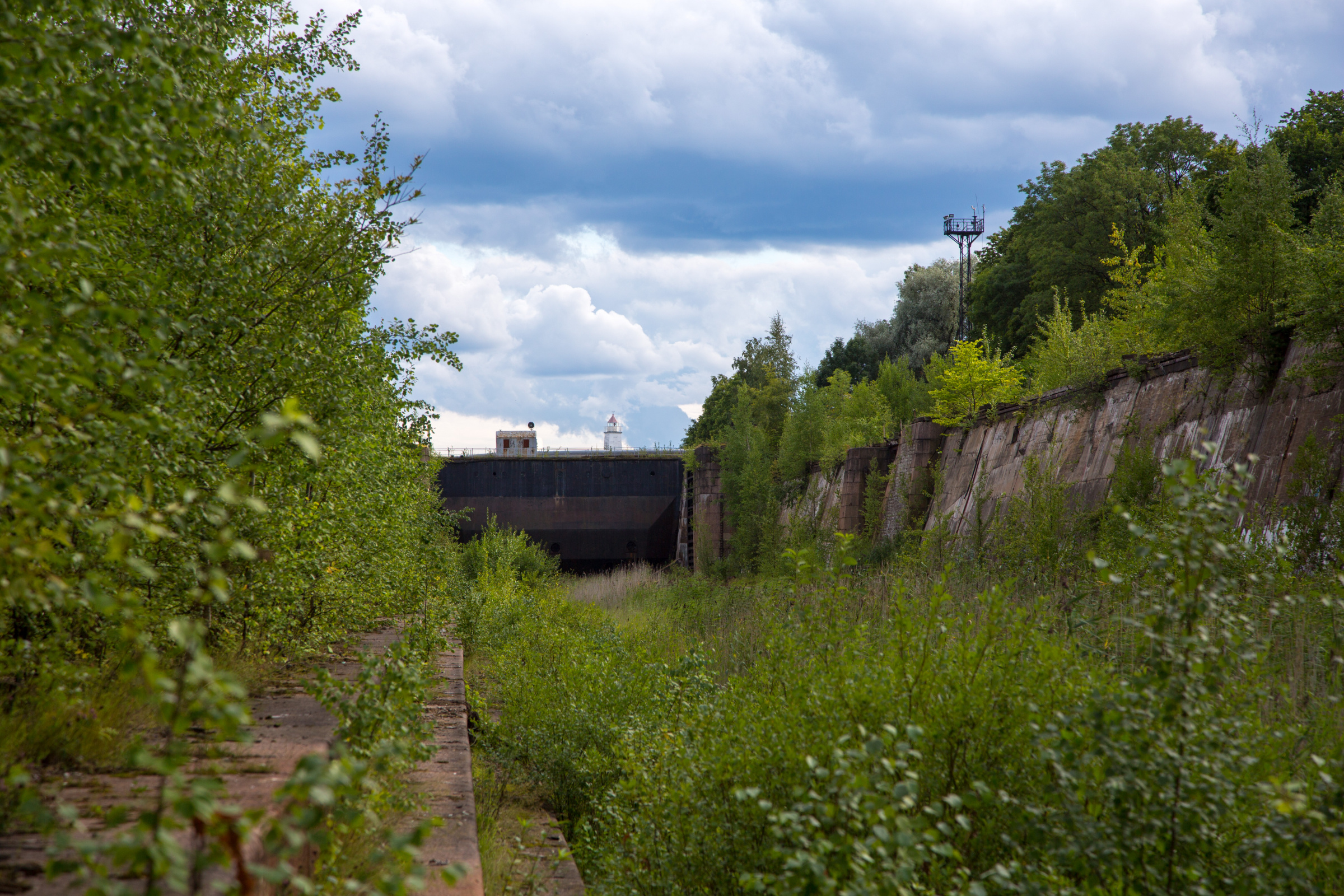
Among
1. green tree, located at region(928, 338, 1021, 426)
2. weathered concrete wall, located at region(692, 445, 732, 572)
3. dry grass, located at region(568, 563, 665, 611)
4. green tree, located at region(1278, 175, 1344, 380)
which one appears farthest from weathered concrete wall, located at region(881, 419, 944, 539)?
weathered concrete wall, located at region(692, 445, 732, 572)

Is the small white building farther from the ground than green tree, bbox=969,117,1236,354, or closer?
closer

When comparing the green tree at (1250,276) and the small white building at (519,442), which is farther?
the small white building at (519,442)

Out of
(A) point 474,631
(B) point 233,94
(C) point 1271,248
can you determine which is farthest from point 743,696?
(A) point 474,631

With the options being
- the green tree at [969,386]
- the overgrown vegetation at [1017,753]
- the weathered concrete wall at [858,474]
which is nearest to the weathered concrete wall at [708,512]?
the weathered concrete wall at [858,474]

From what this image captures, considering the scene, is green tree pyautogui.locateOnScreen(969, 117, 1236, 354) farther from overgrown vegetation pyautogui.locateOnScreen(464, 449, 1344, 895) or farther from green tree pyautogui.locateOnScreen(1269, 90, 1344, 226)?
overgrown vegetation pyautogui.locateOnScreen(464, 449, 1344, 895)

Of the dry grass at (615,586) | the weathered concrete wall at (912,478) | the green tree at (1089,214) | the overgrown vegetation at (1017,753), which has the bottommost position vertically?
the dry grass at (615,586)

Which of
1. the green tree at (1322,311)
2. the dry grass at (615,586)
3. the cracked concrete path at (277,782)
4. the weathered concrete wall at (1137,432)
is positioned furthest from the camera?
the dry grass at (615,586)

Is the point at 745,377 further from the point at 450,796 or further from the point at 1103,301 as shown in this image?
the point at 450,796

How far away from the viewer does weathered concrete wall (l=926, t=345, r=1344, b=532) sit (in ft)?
26.1

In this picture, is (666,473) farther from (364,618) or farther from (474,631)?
(364,618)

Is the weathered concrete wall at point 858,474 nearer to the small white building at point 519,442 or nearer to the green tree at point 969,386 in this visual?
the green tree at point 969,386

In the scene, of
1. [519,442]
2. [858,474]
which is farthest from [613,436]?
[858,474]

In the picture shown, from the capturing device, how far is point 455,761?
18.2 ft

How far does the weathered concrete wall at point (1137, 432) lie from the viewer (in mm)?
7961
